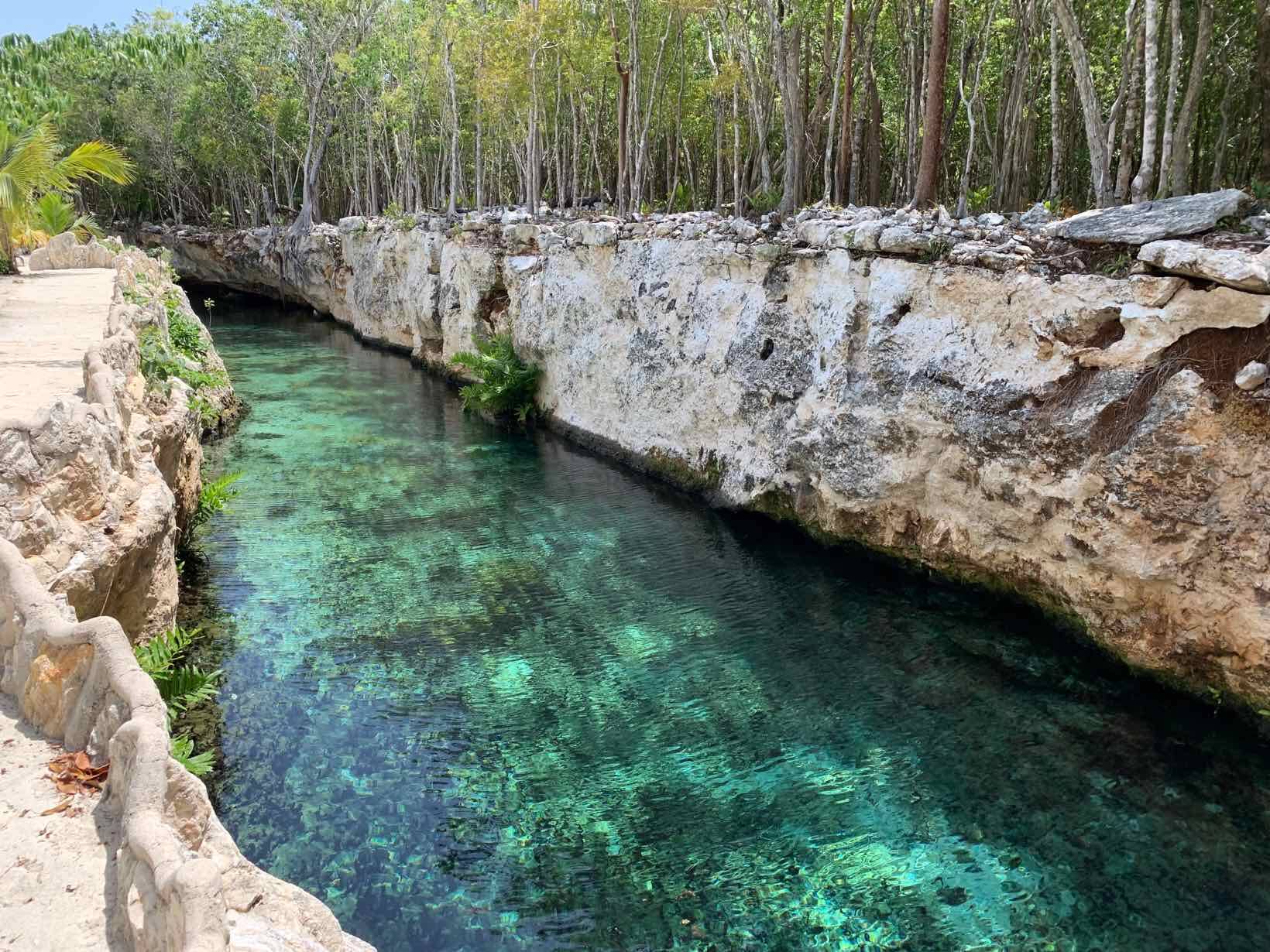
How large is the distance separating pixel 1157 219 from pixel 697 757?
7.67 m

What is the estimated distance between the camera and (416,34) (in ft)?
106

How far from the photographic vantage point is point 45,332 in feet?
43.1

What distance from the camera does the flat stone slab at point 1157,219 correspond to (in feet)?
31.1

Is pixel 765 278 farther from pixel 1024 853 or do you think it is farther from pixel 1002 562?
pixel 1024 853

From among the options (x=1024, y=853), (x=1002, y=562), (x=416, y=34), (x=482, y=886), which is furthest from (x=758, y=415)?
(x=416, y=34)

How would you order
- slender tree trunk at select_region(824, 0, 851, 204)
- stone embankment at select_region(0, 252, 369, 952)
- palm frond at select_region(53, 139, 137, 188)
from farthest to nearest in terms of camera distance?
slender tree trunk at select_region(824, 0, 851, 204)
palm frond at select_region(53, 139, 137, 188)
stone embankment at select_region(0, 252, 369, 952)

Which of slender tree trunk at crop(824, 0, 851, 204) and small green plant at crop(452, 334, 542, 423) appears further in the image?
small green plant at crop(452, 334, 542, 423)

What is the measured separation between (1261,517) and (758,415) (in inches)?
306

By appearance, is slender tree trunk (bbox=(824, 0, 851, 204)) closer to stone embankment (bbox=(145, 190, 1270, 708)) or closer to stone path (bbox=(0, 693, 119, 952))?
stone embankment (bbox=(145, 190, 1270, 708))

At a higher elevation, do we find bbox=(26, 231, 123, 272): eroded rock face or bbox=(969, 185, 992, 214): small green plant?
bbox=(969, 185, 992, 214): small green plant

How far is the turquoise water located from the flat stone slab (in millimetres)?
4713

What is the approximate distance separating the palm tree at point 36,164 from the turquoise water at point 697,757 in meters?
9.36

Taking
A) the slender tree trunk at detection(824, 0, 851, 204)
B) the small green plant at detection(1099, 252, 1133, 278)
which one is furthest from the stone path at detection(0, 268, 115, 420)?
the slender tree trunk at detection(824, 0, 851, 204)

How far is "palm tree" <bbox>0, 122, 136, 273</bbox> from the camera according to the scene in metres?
17.5
